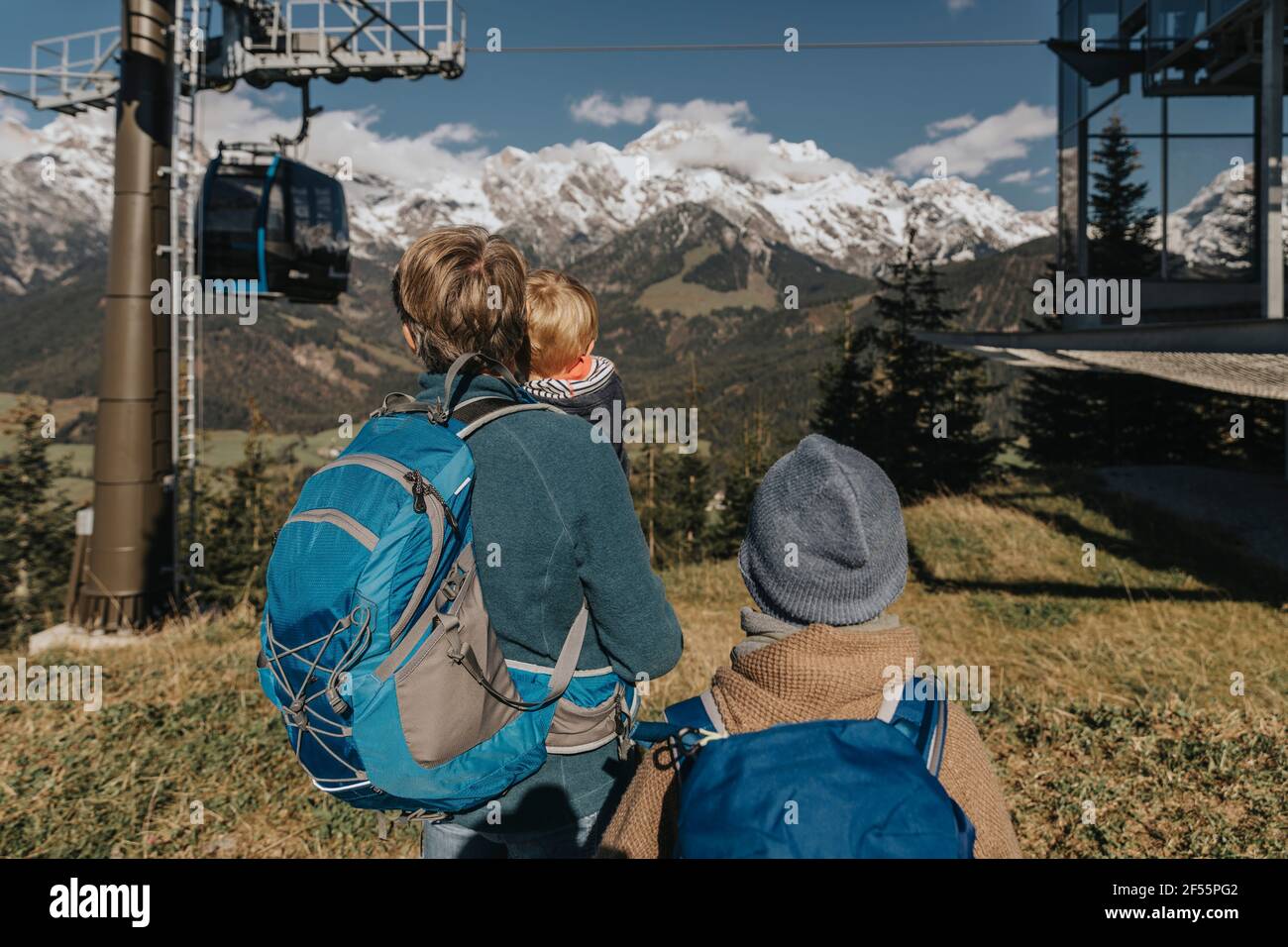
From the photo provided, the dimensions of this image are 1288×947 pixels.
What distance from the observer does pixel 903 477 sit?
2747cm

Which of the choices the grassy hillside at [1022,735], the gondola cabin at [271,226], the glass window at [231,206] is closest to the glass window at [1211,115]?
the grassy hillside at [1022,735]

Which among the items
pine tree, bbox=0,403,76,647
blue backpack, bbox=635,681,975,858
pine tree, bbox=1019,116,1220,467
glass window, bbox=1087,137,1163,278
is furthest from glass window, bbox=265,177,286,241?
pine tree, bbox=0,403,76,647

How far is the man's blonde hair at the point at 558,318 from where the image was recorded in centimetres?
309

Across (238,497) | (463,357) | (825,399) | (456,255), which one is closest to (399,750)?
(463,357)

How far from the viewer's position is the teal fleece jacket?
6.49ft

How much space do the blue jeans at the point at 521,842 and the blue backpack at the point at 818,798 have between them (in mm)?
706

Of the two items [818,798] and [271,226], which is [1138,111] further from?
[818,798]

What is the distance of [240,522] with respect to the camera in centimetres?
3950

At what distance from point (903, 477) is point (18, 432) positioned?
4065cm

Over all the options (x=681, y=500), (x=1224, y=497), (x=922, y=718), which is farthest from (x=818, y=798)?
(x=681, y=500)

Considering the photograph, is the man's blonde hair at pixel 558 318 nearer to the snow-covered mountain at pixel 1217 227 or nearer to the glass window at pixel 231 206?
the glass window at pixel 231 206

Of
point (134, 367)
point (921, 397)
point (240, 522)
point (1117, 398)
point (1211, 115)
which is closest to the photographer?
point (134, 367)

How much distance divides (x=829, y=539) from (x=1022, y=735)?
411cm
